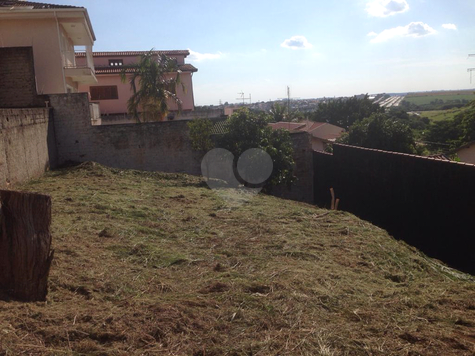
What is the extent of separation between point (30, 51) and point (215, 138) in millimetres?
6688

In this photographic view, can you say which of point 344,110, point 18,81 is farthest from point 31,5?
point 344,110

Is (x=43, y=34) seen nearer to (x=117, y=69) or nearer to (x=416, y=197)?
(x=117, y=69)

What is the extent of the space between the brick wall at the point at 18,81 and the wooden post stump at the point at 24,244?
11558 mm

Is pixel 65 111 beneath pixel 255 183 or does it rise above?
above

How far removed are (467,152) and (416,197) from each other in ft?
41.3

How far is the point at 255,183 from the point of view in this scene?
49.7 feet

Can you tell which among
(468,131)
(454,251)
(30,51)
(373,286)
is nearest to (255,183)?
(454,251)

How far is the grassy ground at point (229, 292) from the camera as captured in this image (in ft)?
11.8

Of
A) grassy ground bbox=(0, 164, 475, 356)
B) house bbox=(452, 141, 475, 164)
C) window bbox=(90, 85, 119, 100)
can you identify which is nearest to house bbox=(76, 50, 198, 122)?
window bbox=(90, 85, 119, 100)

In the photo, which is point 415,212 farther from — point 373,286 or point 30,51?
point 30,51

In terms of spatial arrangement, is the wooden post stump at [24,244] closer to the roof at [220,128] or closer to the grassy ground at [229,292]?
the grassy ground at [229,292]

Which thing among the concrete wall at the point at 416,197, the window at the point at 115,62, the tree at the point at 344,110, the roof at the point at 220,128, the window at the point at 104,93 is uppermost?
the window at the point at 115,62

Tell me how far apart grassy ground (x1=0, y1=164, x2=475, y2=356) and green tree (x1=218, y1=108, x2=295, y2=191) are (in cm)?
609

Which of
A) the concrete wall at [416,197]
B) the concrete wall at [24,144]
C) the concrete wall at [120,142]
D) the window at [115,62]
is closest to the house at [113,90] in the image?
the window at [115,62]
